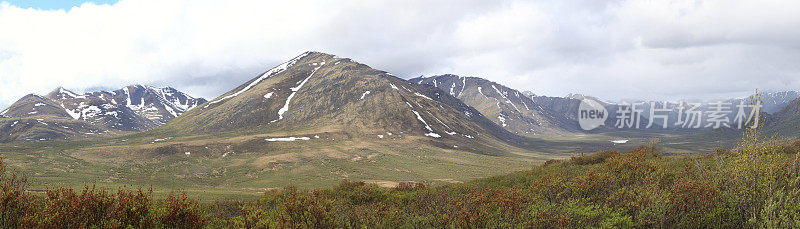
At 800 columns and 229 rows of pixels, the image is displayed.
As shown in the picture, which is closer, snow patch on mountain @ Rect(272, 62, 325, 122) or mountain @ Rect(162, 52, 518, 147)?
mountain @ Rect(162, 52, 518, 147)

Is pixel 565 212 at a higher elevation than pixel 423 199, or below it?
higher

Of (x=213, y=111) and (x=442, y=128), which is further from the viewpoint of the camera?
(x=213, y=111)

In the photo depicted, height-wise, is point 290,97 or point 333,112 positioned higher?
point 290,97

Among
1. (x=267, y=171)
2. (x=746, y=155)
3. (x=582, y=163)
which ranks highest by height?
(x=746, y=155)

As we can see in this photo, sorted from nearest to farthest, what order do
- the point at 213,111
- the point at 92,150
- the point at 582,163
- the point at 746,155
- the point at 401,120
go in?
the point at 746,155 < the point at 582,163 < the point at 92,150 < the point at 401,120 < the point at 213,111

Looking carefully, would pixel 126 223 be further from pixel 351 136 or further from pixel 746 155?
pixel 351 136

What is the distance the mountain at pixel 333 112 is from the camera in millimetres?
115188

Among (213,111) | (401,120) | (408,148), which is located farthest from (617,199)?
(213,111)

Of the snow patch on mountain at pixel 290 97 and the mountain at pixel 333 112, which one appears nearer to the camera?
Answer: the mountain at pixel 333 112

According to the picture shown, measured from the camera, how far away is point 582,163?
2656 cm

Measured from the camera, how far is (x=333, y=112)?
129 metres

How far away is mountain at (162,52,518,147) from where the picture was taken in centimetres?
11519

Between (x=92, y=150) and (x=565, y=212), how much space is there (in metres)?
87.8

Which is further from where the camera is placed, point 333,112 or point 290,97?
point 290,97
